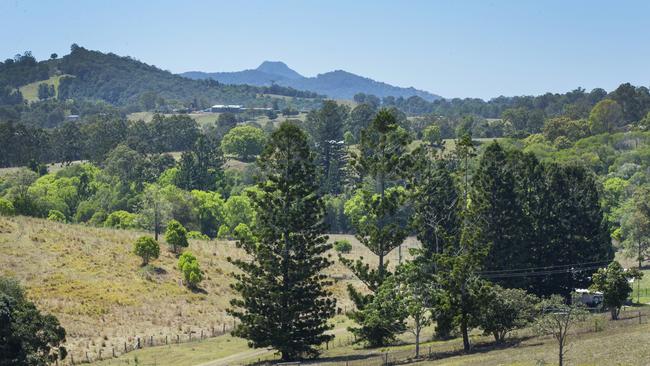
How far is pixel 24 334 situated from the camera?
53.0 metres

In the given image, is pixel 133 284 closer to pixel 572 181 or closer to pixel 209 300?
pixel 209 300

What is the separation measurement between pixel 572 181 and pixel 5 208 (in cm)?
6603

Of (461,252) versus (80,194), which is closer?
(461,252)

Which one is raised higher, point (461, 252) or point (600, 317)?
point (461, 252)

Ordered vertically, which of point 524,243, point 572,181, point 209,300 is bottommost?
point 209,300

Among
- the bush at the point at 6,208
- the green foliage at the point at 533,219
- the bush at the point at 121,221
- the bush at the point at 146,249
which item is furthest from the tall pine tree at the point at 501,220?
the bush at the point at 121,221

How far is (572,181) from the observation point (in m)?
83.8

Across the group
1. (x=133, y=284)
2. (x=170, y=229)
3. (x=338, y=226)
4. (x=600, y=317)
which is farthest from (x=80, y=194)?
(x=600, y=317)

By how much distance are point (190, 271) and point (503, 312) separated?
3902 centimetres

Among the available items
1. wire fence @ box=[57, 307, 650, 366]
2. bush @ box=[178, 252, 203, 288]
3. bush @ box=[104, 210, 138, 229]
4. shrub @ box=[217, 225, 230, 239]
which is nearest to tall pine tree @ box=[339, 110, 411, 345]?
wire fence @ box=[57, 307, 650, 366]

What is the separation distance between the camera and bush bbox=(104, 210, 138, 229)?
429ft

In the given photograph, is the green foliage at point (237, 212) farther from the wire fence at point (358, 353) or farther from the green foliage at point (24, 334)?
the green foliage at point (24, 334)

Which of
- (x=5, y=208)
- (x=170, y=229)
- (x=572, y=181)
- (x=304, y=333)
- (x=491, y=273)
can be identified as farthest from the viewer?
(x=5, y=208)

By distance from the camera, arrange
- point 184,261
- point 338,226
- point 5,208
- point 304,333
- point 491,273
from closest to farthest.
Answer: point 304,333 → point 491,273 → point 184,261 → point 5,208 → point 338,226
